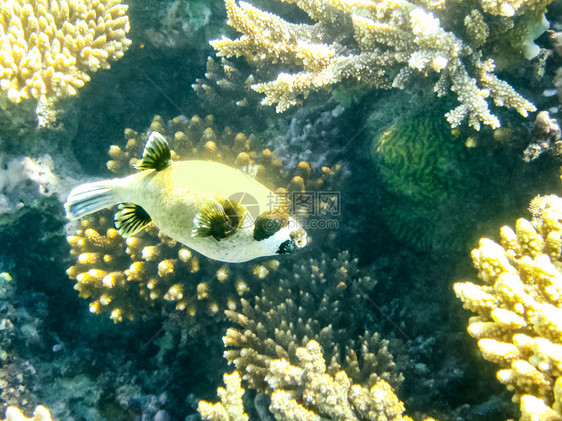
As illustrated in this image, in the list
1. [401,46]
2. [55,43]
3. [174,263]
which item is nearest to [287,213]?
[174,263]

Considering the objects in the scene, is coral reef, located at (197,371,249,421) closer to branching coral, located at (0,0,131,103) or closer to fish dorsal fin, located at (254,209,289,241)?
fish dorsal fin, located at (254,209,289,241)

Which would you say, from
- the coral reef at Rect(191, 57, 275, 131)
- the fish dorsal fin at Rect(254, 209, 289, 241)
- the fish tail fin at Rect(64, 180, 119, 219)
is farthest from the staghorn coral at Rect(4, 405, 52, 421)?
the coral reef at Rect(191, 57, 275, 131)

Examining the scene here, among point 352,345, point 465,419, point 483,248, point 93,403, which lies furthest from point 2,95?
point 465,419

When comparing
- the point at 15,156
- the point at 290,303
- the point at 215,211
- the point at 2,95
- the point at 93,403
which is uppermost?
the point at 215,211

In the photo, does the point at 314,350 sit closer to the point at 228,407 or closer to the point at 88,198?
the point at 228,407

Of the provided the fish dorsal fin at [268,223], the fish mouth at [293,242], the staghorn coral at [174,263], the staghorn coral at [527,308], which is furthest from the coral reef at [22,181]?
the staghorn coral at [527,308]

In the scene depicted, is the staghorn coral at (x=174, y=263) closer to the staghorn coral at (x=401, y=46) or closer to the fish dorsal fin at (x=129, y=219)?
the staghorn coral at (x=401, y=46)

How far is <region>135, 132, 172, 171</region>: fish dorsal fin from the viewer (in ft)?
7.82

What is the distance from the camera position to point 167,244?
12.7ft

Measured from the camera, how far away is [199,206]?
2307mm

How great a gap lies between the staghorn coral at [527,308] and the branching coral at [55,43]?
488cm

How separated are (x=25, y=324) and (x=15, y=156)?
2.27 meters

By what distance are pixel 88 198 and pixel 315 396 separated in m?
2.46

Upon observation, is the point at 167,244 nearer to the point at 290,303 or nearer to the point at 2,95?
the point at 290,303
